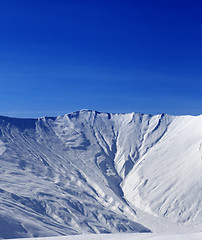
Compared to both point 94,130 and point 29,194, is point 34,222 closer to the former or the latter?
point 29,194

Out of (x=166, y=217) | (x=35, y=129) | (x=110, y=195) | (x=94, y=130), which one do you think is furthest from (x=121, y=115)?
(x=166, y=217)

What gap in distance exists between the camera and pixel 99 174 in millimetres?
128125

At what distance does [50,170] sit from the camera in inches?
4879

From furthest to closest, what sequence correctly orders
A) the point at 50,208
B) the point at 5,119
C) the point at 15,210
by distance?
the point at 5,119, the point at 50,208, the point at 15,210

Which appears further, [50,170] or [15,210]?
[50,170]

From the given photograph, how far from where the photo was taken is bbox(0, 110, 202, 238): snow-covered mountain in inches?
3595

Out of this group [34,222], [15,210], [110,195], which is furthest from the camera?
[110,195]

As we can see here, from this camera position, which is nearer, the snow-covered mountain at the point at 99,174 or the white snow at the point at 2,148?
the snow-covered mountain at the point at 99,174

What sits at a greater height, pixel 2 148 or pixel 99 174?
pixel 2 148

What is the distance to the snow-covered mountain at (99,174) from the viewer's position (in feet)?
300

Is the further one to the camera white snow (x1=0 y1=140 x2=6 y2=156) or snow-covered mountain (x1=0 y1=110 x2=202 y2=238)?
white snow (x1=0 y1=140 x2=6 y2=156)

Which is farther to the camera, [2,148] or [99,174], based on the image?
[2,148]

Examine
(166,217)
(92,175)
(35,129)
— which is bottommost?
(166,217)

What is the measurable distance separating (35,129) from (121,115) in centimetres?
Answer: 4074
